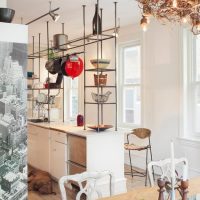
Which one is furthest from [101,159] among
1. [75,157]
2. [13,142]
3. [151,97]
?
[151,97]

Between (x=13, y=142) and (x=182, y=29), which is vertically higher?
(x=182, y=29)

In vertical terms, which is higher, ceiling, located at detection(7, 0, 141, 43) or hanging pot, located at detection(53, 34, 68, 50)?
ceiling, located at detection(7, 0, 141, 43)

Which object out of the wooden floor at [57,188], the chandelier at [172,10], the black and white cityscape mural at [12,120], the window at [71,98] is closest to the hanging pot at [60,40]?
the black and white cityscape mural at [12,120]

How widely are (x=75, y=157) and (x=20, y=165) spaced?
1131mm

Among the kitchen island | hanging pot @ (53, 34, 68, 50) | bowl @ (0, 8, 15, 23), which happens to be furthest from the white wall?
bowl @ (0, 8, 15, 23)

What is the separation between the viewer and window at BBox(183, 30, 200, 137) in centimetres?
456

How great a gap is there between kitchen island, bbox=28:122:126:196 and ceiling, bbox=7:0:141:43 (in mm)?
1800

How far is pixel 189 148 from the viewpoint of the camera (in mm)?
4582

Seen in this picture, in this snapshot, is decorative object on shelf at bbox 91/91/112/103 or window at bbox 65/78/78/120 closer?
decorative object on shelf at bbox 91/91/112/103

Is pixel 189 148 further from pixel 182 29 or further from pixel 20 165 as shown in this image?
pixel 20 165

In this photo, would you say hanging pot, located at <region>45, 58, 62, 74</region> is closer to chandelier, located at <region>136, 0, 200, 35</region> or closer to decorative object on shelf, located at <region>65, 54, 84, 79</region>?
decorative object on shelf, located at <region>65, 54, 84, 79</region>

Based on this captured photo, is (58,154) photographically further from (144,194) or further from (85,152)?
(144,194)

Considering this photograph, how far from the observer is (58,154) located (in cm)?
446

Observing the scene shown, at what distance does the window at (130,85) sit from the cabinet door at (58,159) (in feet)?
6.17
